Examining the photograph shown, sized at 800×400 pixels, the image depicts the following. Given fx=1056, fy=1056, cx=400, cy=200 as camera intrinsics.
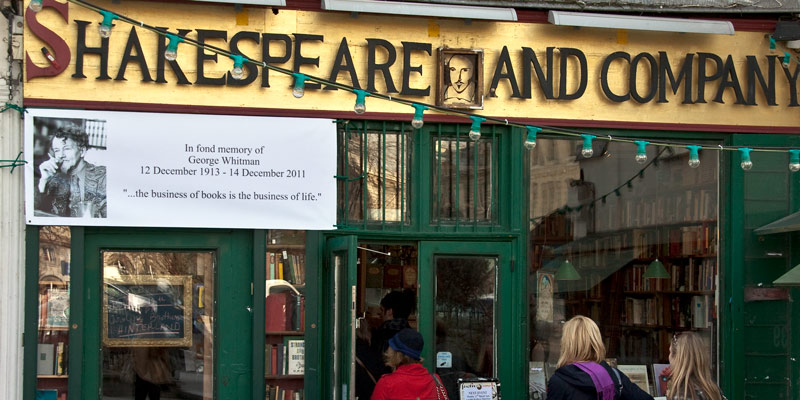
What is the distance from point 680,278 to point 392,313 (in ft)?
9.41

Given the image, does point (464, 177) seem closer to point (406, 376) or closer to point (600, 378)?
point (406, 376)

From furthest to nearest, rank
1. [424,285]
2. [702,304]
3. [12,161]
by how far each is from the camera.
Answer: [702,304] → [424,285] → [12,161]

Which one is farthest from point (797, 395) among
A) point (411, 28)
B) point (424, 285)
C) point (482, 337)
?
point (411, 28)

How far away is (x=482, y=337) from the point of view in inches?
381

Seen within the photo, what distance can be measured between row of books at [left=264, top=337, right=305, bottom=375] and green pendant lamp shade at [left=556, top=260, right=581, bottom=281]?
2.51 m

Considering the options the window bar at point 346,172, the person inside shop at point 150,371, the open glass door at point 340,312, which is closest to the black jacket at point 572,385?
the open glass door at point 340,312

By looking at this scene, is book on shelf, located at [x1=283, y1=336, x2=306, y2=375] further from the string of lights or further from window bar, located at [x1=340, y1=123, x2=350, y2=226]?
the string of lights

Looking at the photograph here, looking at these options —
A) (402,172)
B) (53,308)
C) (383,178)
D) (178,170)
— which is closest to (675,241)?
(402,172)

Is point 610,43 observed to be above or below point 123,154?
above

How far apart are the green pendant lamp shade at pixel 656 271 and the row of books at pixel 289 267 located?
334 cm

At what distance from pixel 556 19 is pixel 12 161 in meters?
4.93

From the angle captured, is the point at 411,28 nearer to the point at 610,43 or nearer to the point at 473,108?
the point at 473,108

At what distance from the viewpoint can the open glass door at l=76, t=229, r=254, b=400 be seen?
917 centimetres

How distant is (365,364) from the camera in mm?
9539
